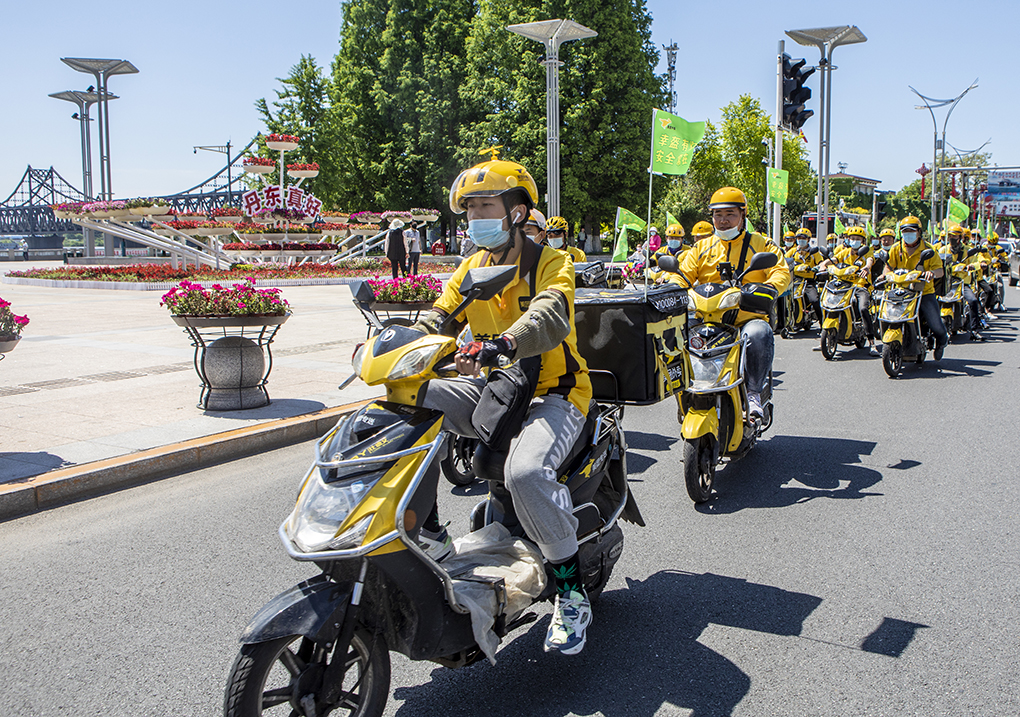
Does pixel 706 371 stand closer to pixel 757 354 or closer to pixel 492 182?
pixel 757 354

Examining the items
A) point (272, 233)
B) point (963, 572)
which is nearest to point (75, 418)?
point (963, 572)

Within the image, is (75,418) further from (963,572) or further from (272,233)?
(272,233)

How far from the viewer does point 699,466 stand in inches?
211

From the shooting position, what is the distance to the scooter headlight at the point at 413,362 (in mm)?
2672

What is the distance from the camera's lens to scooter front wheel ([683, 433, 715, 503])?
208 inches

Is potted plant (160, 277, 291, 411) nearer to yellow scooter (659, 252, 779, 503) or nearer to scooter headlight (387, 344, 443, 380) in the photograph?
yellow scooter (659, 252, 779, 503)

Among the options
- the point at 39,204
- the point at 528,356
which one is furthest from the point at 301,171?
the point at 39,204

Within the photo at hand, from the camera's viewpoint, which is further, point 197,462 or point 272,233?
point 272,233

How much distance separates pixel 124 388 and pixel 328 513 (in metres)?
7.10

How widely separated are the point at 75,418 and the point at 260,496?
2723mm

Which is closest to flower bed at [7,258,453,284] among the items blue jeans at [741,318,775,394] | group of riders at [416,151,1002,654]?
blue jeans at [741,318,775,394]

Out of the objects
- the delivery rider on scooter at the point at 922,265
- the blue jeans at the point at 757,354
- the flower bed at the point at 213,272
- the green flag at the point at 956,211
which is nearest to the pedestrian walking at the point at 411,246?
the flower bed at the point at 213,272

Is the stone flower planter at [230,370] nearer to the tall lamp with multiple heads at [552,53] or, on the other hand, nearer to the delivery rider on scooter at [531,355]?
the delivery rider on scooter at [531,355]

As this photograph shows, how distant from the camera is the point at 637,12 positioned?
43.6 meters
